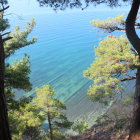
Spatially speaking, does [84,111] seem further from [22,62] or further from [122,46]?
[22,62]

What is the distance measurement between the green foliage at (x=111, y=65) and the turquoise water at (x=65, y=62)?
4.50ft

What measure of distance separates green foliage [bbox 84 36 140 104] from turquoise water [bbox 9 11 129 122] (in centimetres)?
A: 137

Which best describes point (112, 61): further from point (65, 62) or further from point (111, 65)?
point (65, 62)

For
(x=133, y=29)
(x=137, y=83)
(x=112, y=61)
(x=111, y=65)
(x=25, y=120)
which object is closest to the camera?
(x=137, y=83)

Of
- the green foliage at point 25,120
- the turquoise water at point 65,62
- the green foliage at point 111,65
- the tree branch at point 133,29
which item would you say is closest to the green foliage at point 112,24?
the green foliage at point 111,65

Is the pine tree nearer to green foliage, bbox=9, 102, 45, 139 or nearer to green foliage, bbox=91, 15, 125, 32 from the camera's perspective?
green foliage, bbox=91, 15, 125, 32

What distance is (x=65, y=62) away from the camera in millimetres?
40469

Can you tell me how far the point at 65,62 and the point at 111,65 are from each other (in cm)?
2880

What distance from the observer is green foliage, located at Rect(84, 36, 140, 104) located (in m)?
11.4

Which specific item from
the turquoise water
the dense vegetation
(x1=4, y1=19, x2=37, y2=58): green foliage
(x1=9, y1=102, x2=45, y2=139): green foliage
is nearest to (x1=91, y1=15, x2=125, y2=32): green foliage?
the dense vegetation

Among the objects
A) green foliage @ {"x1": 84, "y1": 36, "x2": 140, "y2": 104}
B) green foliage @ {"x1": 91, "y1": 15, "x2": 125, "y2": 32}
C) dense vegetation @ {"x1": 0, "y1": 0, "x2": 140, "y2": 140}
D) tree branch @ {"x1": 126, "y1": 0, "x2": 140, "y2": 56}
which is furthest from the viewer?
green foliage @ {"x1": 84, "y1": 36, "x2": 140, "y2": 104}

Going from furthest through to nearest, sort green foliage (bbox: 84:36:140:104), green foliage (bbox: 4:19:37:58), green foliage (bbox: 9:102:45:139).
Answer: green foliage (bbox: 84:36:140:104) < green foliage (bbox: 9:102:45:139) < green foliage (bbox: 4:19:37:58)

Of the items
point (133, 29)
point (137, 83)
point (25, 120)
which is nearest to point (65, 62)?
point (25, 120)

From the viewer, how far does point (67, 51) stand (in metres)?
47.5
